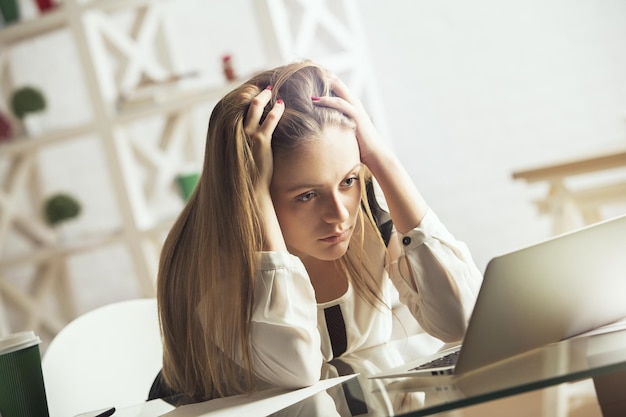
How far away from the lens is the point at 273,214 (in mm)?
901

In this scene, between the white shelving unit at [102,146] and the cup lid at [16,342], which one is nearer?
the cup lid at [16,342]

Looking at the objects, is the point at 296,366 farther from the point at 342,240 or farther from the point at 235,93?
the point at 235,93

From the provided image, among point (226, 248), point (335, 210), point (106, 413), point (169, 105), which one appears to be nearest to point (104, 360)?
point (106, 413)

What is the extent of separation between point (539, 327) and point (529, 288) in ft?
0.22

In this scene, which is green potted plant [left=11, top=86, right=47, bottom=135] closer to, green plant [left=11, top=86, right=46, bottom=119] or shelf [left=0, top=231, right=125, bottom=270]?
green plant [left=11, top=86, right=46, bottom=119]

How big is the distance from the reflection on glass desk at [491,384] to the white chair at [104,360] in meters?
0.52

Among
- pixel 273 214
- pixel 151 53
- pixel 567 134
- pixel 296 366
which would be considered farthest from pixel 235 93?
pixel 567 134

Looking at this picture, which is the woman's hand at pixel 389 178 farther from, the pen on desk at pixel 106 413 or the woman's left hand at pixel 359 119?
the pen on desk at pixel 106 413

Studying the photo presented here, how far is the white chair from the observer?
1.16 meters

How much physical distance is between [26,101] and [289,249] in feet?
6.22

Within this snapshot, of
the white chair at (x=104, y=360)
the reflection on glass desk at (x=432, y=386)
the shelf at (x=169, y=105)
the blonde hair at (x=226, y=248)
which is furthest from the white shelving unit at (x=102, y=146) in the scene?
the reflection on glass desk at (x=432, y=386)

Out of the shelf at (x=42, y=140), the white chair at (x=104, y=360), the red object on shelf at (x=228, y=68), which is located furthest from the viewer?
the shelf at (x=42, y=140)

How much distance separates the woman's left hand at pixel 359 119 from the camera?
929 millimetres

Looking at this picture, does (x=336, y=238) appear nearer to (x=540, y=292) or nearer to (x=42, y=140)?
(x=540, y=292)
